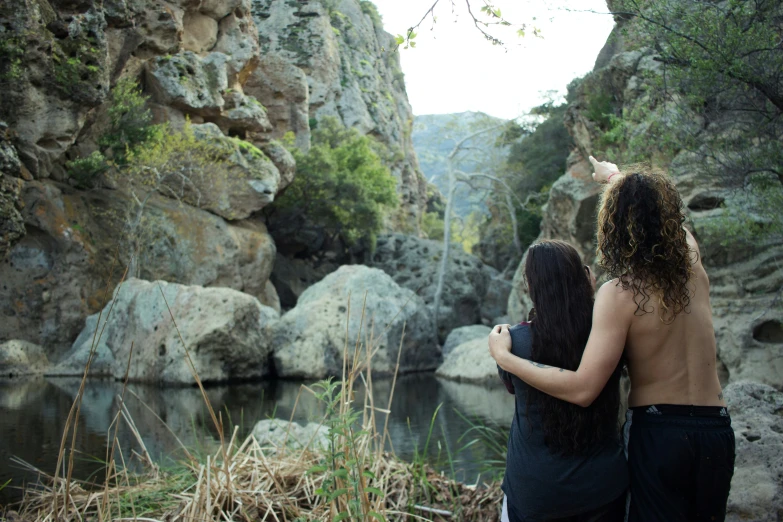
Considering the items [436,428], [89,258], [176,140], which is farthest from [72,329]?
[436,428]

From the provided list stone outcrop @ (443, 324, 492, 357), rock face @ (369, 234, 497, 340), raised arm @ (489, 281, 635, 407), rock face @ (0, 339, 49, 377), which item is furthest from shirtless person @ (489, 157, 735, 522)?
rock face @ (369, 234, 497, 340)

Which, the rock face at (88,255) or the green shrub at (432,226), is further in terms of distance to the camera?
the green shrub at (432,226)

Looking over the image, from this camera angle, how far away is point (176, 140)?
17953 mm

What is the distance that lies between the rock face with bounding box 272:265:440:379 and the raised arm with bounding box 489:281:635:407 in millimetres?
11010

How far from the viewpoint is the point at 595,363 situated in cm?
184

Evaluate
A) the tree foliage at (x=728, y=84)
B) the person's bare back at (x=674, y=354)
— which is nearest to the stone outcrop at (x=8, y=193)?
the tree foliage at (x=728, y=84)

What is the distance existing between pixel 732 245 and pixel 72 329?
47.4ft

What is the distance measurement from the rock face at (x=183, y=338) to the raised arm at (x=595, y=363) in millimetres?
11439

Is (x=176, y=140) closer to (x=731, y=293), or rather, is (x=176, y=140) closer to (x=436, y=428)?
(x=436, y=428)

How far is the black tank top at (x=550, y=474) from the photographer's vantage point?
Answer: 1864 millimetres

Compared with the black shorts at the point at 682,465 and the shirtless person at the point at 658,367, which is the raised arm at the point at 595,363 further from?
the black shorts at the point at 682,465

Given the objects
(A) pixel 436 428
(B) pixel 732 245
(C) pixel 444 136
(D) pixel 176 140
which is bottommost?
(A) pixel 436 428

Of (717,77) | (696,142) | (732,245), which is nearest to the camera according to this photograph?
(717,77)

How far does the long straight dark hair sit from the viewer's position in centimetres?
189
